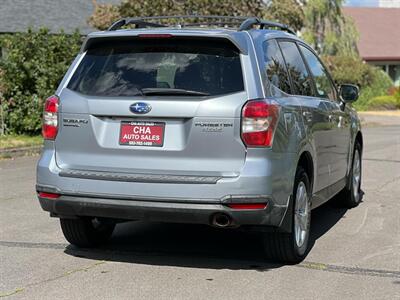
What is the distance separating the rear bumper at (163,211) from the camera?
205 inches

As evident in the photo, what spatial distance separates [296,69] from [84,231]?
244 cm

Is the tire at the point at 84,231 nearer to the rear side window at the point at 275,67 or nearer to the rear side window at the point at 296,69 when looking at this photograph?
the rear side window at the point at 275,67

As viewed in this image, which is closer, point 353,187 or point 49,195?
point 49,195

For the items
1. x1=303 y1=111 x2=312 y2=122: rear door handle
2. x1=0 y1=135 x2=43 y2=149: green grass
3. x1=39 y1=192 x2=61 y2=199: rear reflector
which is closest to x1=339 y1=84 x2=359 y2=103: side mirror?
x1=303 y1=111 x2=312 y2=122: rear door handle

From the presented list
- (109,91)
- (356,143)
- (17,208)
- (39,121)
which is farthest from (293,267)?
(39,121)

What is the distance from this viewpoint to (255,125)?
17.2 feet

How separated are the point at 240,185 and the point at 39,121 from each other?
37.1 feet

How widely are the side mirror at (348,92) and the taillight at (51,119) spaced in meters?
3.54

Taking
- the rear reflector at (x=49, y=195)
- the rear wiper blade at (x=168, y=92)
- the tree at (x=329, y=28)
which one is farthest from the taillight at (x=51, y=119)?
the tree at (x=329, y=28)

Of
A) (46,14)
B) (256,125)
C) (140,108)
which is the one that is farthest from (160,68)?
(46,14)

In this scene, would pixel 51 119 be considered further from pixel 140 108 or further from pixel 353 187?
pixel 353 187

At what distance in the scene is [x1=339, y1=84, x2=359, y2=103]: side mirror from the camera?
792cm

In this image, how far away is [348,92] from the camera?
7.95 m

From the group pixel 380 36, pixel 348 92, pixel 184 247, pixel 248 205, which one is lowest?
pixel 380 36
